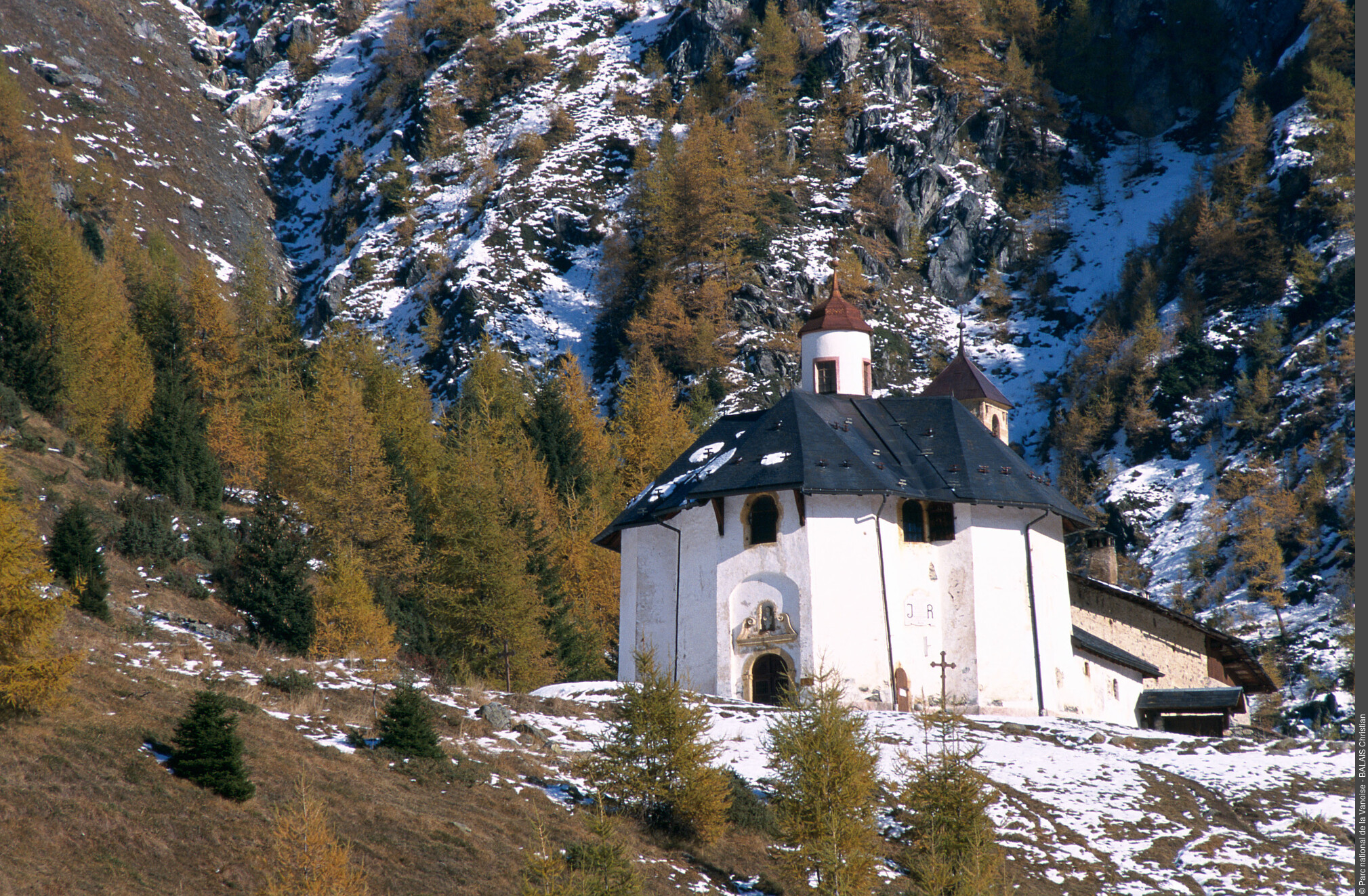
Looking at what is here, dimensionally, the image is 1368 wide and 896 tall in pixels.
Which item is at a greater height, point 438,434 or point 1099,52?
point 1099,52

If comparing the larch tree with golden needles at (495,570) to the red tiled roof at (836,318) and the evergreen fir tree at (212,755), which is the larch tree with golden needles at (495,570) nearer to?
the red tiled roof at (836,318)

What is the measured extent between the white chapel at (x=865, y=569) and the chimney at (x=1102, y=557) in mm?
9281

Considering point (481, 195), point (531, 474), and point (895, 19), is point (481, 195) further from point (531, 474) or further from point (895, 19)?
point (531, 474)

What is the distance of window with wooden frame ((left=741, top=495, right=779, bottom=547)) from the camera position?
37375mm

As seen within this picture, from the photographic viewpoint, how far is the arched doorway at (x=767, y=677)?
119 ft

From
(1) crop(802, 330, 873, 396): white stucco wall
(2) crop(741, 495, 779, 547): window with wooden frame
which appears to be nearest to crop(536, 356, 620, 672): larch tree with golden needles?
(2) crop(741, 495, 779, 547): window with wooden frame

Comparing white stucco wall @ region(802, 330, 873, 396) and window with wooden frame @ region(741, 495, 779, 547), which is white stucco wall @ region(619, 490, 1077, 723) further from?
white stucco wall @ region(802, 330, 873, 396)

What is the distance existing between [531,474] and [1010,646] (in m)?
22.5

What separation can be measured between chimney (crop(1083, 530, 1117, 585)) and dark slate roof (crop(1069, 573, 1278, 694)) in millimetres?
1781

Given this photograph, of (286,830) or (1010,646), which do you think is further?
(1010,646)

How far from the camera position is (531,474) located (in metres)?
53.6

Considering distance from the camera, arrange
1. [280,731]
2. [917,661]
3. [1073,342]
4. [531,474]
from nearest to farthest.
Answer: [280,731], [917,661], [531,474], [1073,342]

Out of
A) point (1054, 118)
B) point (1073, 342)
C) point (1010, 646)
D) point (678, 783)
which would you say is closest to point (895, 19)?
point (1054, 118)

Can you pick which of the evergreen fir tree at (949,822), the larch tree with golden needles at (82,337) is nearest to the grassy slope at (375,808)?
the evergreen fir tree at (949,822)
